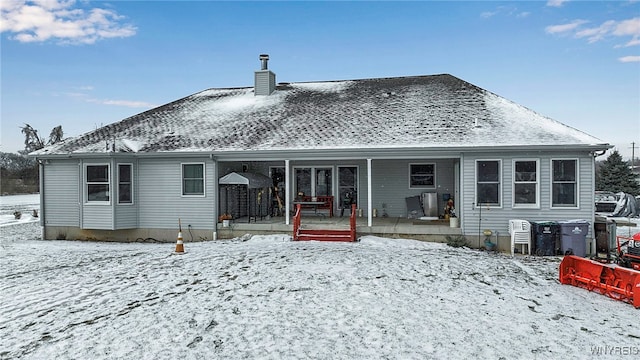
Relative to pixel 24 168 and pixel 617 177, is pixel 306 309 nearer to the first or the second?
pixel 617 177

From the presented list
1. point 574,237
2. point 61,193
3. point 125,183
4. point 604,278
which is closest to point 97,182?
point 125,183

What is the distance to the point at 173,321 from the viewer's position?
243 inches

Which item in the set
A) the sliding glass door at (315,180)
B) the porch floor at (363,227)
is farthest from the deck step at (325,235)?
the sliding glass door at (315,180)

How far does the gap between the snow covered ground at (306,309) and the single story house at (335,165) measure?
2276mm

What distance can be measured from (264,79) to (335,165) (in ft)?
18.3

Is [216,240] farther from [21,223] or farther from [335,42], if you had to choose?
[335,42]

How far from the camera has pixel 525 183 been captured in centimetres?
1180

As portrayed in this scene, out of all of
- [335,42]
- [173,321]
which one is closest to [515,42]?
[335,42]

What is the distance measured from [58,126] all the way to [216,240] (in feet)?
151

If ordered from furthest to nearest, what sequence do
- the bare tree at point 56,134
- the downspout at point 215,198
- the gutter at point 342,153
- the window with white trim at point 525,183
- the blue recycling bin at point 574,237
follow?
the bare tree at point 56,134 < the downspout at point 215,198 < the window with white trim at point 525,183 < the gutter at point 342,153 < the blue recycling bin at point 574,237

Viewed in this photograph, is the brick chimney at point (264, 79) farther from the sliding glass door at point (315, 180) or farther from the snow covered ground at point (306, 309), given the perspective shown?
the snow covered ground at point (306, 309)

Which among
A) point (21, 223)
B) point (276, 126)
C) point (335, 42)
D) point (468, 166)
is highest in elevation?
point (335, 42)

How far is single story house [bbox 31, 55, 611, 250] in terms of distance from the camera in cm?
1181

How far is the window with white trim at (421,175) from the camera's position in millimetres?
15188
